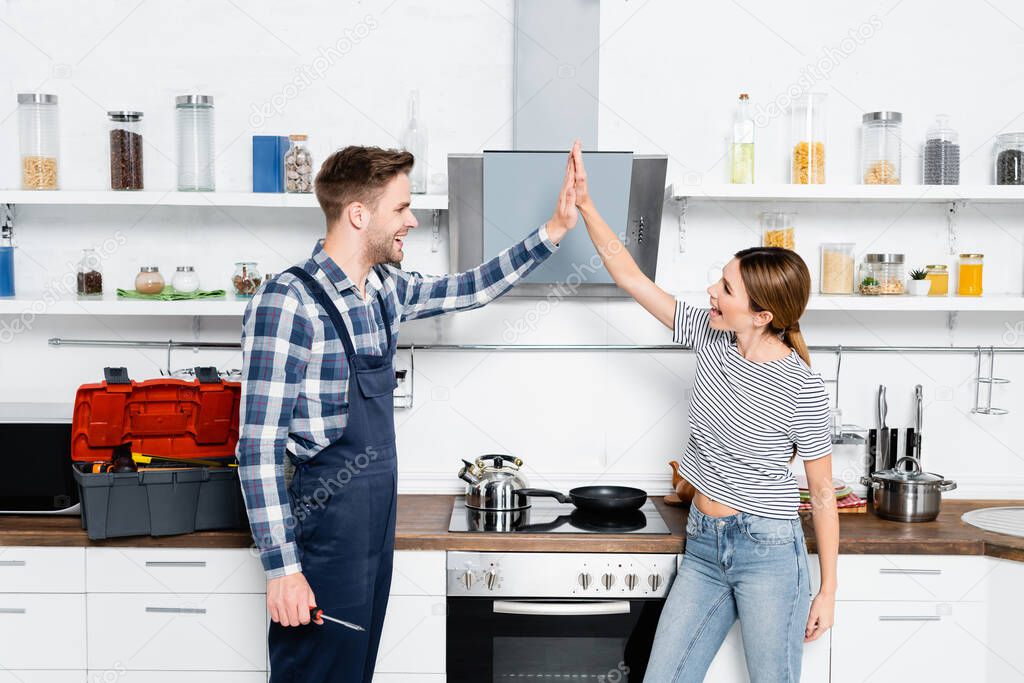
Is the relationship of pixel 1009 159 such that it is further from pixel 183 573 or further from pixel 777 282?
pixel 183 573

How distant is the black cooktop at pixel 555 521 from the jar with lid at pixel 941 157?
1.34 meters

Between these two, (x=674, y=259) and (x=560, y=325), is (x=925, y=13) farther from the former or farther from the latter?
(x=560, y=325)

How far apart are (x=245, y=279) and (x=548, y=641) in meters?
1.38

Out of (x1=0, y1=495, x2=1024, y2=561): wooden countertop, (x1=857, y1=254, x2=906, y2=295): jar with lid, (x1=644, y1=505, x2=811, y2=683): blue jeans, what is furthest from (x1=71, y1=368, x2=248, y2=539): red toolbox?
(x1=857, y1=254, x2=906, y2=295): jar with lid

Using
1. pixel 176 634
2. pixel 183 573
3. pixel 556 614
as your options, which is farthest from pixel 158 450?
pixel 556 614

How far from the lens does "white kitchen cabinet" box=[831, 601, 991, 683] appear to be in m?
2.35

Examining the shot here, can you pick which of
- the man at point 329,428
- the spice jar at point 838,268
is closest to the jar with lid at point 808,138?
the spice jar at point 838,268

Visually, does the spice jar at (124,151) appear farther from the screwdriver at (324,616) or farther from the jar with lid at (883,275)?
the jar with lid at (883,275)

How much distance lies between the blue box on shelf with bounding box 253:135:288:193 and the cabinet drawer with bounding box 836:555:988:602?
75.8 inches

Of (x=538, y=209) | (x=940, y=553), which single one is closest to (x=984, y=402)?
(x=940, y=553)

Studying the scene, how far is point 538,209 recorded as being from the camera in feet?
8.37

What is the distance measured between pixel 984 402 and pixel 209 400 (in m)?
2.42

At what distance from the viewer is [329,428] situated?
1.95 metres

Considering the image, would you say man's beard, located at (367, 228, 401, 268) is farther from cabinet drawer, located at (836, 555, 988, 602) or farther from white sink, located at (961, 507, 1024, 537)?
white sink, located at (961, 507, 1024, 537)
